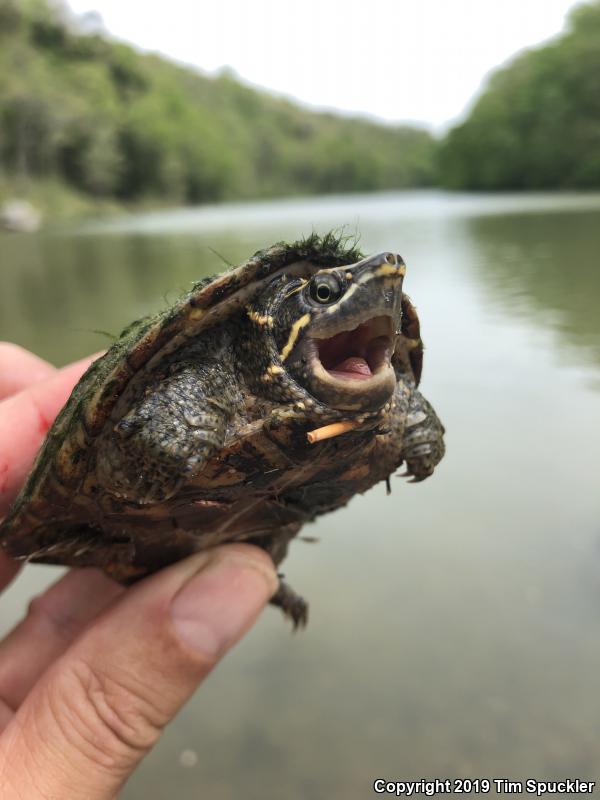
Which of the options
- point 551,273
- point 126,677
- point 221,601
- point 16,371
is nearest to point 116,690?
point 126,677

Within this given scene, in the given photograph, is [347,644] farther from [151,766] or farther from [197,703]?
[151,766]

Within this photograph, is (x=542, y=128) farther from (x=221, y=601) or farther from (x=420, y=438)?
(x=221, y=601)

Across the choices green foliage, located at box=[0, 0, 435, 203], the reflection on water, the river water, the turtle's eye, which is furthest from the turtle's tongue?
green foliage, located at box=[0, 0, 435, 203]

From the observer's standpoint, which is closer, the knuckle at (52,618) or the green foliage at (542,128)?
the knuckle at (52,618)

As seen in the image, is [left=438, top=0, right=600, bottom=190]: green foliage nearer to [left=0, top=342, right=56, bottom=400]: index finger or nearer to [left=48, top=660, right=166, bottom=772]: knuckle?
[left=0, top=342, right=56, bottom=400]: index finger

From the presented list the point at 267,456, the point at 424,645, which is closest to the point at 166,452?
the point at 267,456

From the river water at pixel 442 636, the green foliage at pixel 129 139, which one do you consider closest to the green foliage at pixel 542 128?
the green foliage at pixel 129 139

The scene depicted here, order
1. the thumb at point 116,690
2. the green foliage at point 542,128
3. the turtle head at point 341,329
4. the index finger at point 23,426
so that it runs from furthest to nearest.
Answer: the green foliage at point 542,128
the index finger at point 23,426
the thumb at point 116,690
the turtle head at point 341,329

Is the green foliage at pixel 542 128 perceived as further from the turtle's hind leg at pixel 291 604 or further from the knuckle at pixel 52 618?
the knuckle at pixel 52 618
